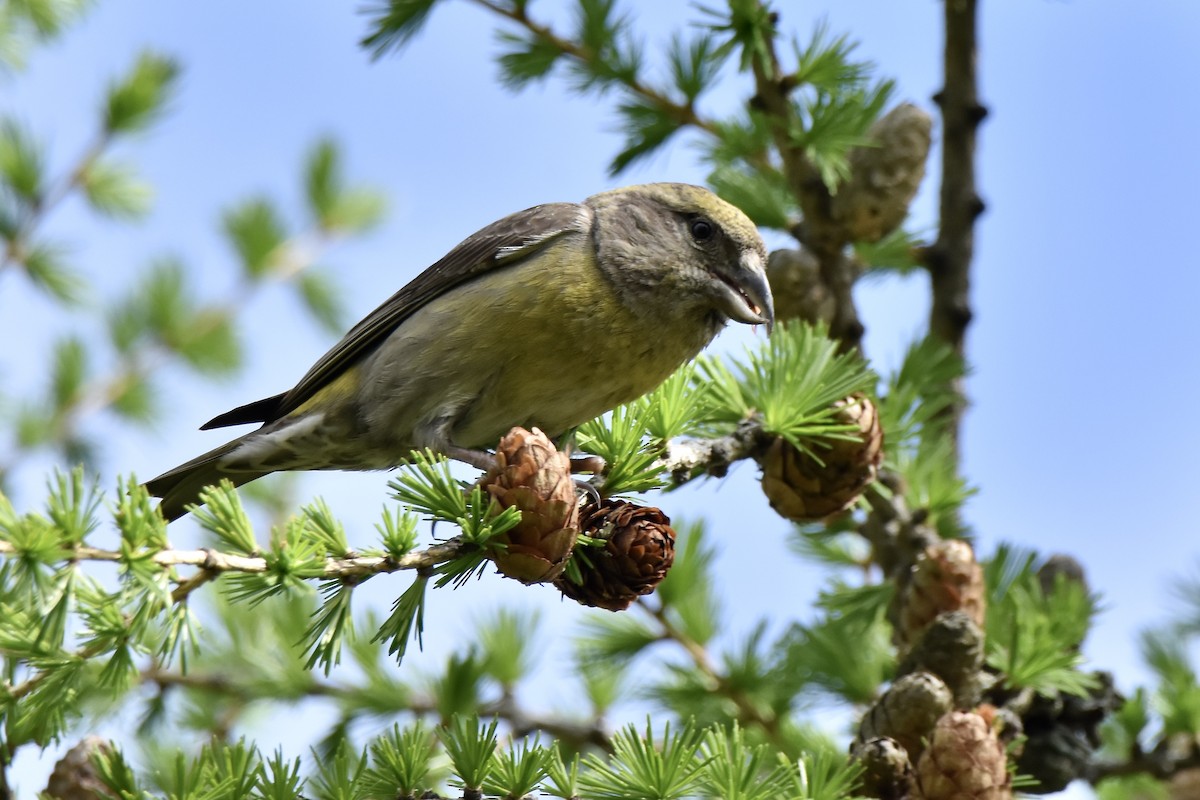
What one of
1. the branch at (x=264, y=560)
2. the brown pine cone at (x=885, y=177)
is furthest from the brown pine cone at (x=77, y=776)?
the brown pine cone at (x=885, y=177)

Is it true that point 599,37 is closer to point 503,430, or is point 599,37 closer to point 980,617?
point 503,430

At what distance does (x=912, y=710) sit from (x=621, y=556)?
74 cm

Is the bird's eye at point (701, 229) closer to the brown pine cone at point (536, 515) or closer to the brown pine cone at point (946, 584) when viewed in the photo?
the brown pine cone at point (946, 584)

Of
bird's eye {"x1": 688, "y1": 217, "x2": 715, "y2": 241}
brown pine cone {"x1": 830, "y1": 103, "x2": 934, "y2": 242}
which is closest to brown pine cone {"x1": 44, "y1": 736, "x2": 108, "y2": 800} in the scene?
bird's eye {"x1": 688, "y1": 217, "x2": 715, "y2": 241}

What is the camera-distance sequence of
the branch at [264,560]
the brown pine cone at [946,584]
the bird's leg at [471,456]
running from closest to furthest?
the branch at [264,560]
the brown pine cone at [946,584]
the bird's leg at [471,456]

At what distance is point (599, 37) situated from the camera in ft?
12.3

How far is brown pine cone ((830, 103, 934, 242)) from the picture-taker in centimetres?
361

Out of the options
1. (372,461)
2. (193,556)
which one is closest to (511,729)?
(372,461)

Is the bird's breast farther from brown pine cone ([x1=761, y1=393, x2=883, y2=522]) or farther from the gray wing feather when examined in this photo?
brown pine cone ([x1=761, y1=393, x2=883, y2=522])

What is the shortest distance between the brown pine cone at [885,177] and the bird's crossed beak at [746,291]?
0.91 ft

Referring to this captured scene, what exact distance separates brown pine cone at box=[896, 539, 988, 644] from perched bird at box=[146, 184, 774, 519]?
818 millimetres

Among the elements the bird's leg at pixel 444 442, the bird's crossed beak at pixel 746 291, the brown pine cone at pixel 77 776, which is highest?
the bird's crossed beak at pixel 746 291

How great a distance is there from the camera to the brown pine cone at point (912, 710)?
2.73 meters

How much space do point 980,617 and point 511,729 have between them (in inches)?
56.4
